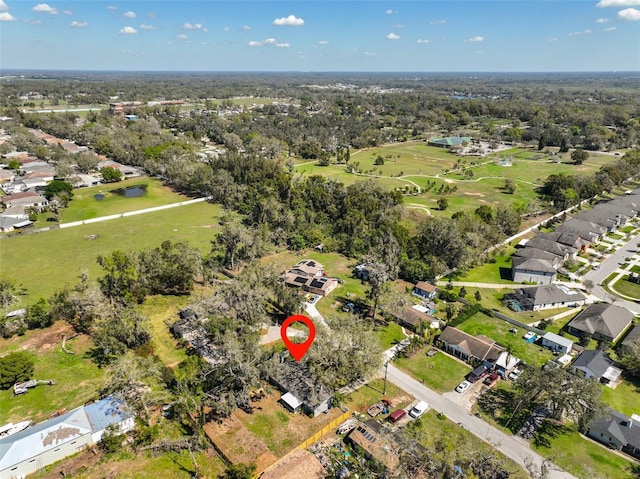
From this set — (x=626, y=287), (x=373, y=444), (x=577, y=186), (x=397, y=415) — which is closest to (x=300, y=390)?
(x=373, y=444)

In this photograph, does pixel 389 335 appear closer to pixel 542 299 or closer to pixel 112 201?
pixel 542 299

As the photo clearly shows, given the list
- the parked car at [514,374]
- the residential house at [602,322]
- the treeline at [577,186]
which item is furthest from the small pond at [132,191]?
the treeline at [577,186]

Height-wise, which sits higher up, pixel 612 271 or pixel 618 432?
pixel 618 432

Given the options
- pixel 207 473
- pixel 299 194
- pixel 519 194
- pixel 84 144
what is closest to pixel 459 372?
pixel 207 473

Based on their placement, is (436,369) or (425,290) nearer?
(436,369)

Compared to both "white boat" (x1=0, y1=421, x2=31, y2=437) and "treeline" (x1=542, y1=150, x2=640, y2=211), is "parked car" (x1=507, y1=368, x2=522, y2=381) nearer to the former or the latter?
"white boat" (x1=0, y1=421, x2=31, y2=437)

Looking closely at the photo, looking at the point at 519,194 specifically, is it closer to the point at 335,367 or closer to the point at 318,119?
the point at 335,367
